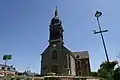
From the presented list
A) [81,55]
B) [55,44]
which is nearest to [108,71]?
[55,44]

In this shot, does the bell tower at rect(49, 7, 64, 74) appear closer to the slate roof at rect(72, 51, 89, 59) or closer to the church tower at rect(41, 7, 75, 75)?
the church tower at rect(41, 7, 75, 75)

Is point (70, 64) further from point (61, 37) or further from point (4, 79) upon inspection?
point (4, 79)

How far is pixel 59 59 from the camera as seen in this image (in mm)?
45594

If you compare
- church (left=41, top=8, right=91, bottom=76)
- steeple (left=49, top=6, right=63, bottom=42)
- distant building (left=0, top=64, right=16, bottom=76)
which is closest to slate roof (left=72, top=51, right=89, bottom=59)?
church (left=41, top=8, right=91, bottom=76)

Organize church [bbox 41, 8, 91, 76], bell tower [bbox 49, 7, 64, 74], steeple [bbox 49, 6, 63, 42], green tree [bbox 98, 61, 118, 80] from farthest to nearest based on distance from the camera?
steeple [bbox 49, 6, 63, 42], bell tower [bbox 49, 7, 64, 74], church [bbox 41, 8, 91, 76], green tree [bbox 98, 61, 118, 80]

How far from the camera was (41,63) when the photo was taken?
47.5m

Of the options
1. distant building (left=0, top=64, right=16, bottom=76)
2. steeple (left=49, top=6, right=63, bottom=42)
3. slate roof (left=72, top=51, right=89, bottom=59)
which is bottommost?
distant building (left=0, top=64, right=16, bottom=76)

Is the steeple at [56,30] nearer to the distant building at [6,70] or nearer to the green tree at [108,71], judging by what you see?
the green tree at [108,71]

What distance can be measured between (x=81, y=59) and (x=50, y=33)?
43.3ft

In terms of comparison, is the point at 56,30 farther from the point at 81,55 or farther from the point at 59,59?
the point at 81,55

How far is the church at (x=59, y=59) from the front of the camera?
4472 cm

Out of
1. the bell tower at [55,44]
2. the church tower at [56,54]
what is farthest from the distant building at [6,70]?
the bell tower at [55,44]

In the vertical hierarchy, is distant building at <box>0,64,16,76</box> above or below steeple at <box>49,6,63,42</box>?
below

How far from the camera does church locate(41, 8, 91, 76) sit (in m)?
44.7
